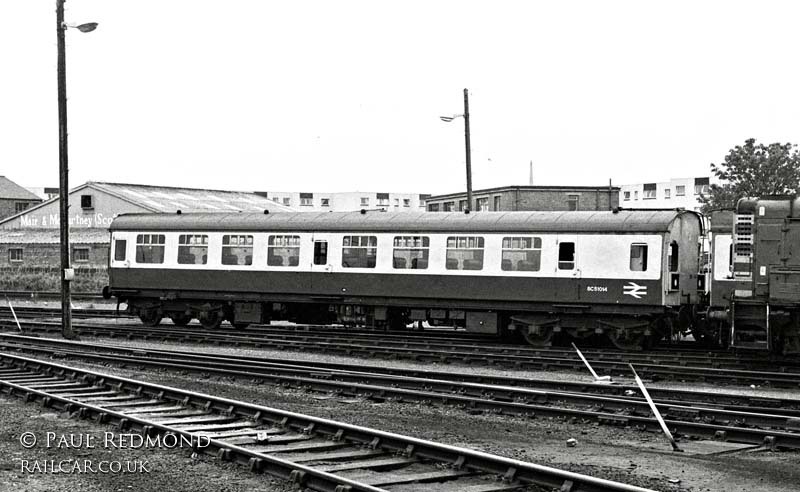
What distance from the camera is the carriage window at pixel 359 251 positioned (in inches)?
991

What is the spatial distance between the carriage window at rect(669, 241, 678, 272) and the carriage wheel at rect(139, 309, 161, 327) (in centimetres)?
1505

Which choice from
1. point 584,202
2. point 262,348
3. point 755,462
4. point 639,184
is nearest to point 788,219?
point 755,462

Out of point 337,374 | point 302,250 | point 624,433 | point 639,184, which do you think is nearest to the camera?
point 624,433

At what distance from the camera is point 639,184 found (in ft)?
315

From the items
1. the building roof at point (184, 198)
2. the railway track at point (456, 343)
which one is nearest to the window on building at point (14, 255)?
the building roof at point (184, 198)

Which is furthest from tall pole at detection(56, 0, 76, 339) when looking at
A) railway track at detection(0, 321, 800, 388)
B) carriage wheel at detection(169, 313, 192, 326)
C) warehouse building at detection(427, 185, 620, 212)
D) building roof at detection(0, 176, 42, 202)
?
building roof at detection(0, 176, 42, 202)

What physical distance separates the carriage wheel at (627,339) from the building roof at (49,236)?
36915mm

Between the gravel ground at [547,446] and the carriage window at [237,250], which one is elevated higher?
the carriage window at [237,250]

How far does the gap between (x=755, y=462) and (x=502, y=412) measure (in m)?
4.09

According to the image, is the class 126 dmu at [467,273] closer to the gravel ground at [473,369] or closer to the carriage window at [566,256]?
the carriage window at [566,256]

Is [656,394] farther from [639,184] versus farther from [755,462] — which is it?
[639,184]

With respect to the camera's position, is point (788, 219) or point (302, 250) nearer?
point (788, 219)

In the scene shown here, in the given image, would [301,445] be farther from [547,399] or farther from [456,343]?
[456,343]

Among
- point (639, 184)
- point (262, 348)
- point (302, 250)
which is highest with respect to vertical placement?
point (639, 184)
